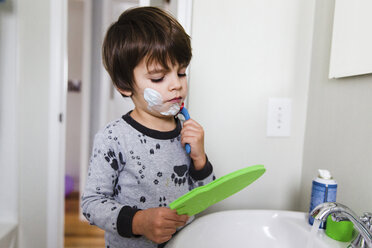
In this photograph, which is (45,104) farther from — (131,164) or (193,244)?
(193,244)

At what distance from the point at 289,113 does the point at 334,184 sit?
321 mm

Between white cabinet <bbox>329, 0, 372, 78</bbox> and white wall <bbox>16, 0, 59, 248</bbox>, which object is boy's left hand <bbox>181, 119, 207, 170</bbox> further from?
white wall <bbox>16, 0, 59, 248</bbox>

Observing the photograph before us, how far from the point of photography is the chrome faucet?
459 millimetres

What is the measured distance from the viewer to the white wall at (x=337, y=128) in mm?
610

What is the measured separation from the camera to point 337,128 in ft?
2.35

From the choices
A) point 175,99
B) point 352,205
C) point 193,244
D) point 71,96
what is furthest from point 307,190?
point 71,96

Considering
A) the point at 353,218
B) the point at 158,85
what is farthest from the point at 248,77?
the point at 353,218

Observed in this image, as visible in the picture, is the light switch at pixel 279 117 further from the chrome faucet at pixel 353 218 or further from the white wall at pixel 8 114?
the white wall at pixel 8 114

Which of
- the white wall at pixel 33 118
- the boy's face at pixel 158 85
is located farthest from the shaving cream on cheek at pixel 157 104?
the white wall at pixel 33 118

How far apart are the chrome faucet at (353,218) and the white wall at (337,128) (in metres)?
0.13

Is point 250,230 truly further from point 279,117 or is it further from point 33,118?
point 33,118

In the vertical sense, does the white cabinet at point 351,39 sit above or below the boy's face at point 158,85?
above

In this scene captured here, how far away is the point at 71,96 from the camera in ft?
8.71

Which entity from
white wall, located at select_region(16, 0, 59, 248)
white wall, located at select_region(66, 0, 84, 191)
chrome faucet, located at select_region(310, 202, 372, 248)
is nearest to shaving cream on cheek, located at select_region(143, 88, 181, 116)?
chrome faucet, located at select_region(310, 202, 372, 248)
